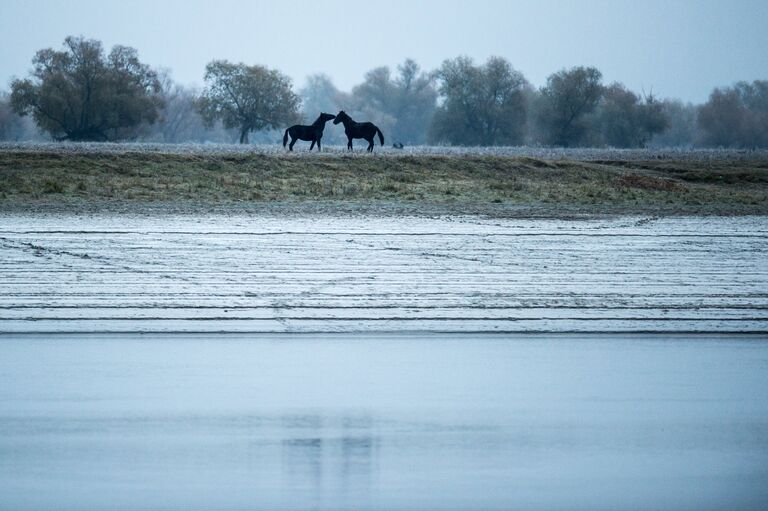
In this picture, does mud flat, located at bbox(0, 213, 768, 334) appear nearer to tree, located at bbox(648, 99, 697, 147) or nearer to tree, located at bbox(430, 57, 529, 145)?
tree, located at bbox(430, 57, 529, 145)

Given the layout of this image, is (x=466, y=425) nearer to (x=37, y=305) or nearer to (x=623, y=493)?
(x=623, y=493)

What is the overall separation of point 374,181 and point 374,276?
60.0ft

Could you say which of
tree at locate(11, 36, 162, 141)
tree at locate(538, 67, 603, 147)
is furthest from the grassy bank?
tree at locate(538, 67, 603, 147)

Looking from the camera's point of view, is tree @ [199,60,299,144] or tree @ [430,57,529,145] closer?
tree @ [199,60,299,144]

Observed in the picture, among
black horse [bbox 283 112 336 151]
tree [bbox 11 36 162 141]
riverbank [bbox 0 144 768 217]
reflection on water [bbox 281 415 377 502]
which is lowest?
reflection on water [bbox 281 415 377 502]

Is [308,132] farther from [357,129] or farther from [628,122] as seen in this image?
[628,122]

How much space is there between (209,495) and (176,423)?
4.71 feet

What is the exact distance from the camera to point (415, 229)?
20188 millimetres

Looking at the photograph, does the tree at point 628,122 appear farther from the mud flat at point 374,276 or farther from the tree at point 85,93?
the mud flat at point 374,276

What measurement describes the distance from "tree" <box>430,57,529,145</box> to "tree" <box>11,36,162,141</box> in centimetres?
2809

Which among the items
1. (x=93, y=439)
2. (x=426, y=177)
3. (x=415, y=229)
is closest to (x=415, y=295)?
(x=93, y=439)

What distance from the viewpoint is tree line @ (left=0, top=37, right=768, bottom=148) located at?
219ft

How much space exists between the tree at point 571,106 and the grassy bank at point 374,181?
47533 mm

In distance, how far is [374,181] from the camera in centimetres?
3198
